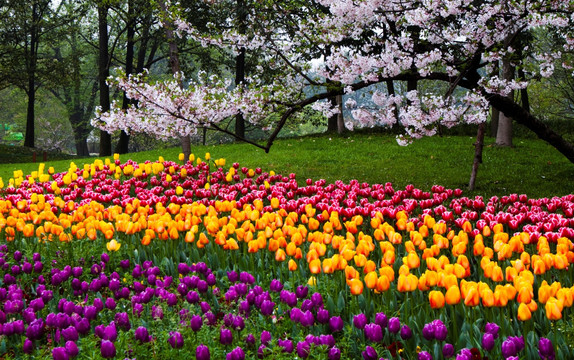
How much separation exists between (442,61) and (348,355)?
21.3ft

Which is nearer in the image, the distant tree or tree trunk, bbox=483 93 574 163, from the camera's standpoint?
tree trunk, bbox=483 93 574 163

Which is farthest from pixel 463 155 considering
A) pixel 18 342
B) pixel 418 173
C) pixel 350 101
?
pixel 18 342

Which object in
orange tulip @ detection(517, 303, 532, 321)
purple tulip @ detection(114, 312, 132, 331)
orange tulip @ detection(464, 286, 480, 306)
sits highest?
orange tulip @ detection(464, 286, 480, 306)

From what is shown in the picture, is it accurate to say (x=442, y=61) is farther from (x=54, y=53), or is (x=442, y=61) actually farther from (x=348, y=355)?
(x=54, y=53)

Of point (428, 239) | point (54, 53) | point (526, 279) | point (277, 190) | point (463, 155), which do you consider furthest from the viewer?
point (54, 53)

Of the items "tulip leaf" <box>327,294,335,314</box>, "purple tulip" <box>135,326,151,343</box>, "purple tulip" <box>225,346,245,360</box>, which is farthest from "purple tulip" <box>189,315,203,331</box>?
"tulip leaf" <box>327,294,335,314</box>

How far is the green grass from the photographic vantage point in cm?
1215

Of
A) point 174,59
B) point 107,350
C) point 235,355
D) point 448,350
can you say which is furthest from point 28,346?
point 174,59

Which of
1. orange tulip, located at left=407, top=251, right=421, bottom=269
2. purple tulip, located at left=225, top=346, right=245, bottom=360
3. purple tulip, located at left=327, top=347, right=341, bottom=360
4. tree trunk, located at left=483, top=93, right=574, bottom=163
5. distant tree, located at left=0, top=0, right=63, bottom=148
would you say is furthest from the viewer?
distant tree, located at left=0, top=0, right=63, bottom=148

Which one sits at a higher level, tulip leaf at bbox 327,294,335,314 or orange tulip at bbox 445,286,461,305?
orange tulip at bbox 445,286,461,305

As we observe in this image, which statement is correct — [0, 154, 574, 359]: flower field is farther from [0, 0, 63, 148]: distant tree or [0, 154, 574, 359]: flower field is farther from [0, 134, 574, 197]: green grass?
[0, 0, 63, 148]: distant tree

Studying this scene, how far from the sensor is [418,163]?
15.1 metres

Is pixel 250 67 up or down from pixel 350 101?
up

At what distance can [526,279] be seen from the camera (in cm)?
385
